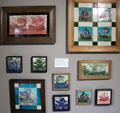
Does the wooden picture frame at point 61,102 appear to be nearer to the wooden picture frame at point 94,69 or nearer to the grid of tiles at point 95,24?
the wooden picture frame at point 94,69

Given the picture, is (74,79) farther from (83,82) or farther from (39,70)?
(39,70)

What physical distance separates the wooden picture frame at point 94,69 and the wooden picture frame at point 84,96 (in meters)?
0.13

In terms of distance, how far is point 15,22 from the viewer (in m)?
1.26

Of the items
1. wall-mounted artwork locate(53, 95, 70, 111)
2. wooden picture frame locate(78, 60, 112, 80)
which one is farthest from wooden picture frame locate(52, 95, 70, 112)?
wooden picture frame locate(78, 60, 112, 80)

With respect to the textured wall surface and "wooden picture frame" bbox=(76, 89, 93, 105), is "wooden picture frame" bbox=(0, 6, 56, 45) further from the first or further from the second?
"wooden picture frame" bbox=(76, 89, 93, 105)

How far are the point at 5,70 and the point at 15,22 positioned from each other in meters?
0.47

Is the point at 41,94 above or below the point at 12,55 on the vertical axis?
below

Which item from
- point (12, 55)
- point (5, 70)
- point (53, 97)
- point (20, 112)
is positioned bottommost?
point (20, 112)

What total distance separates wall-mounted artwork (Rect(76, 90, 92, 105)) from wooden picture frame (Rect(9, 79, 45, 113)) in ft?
1.12

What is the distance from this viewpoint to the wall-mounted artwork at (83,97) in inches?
51.1

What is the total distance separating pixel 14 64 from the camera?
1.27 m

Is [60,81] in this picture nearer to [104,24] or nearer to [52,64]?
[52,64]

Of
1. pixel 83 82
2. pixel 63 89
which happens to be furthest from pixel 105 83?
pixel 63 89

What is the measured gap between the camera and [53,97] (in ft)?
4.24
